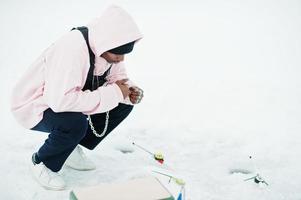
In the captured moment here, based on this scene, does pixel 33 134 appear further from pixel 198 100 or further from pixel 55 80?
pixel 198 100

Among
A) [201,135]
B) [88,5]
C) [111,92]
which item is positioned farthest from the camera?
[88,5]

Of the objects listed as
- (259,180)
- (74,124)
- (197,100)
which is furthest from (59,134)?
(197,100)

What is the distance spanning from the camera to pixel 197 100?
10.8 feet

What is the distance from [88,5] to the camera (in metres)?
6.53

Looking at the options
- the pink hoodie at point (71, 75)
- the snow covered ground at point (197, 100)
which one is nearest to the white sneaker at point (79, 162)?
the snow covered ground at point (197, 100)

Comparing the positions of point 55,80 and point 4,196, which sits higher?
point 55,80

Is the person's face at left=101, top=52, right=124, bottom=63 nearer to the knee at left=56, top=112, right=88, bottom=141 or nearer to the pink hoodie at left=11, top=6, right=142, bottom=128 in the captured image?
the pink hoodie at left=11, top=6, right=142, bottom=128

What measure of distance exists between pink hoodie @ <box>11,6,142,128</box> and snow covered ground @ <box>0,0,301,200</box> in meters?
0.42

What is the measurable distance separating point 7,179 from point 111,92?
0.70 m

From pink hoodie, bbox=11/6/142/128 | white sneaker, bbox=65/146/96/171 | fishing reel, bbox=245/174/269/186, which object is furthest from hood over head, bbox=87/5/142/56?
fishing reel, bbox=245/174/269/186

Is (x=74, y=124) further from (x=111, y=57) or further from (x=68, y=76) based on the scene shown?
(x=111, y=57)

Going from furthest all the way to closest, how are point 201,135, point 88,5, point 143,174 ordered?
point 88,5, point 201,135, point 143,174

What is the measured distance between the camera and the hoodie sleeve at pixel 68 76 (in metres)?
1.74

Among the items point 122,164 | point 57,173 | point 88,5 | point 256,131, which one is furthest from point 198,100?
point 88,5
